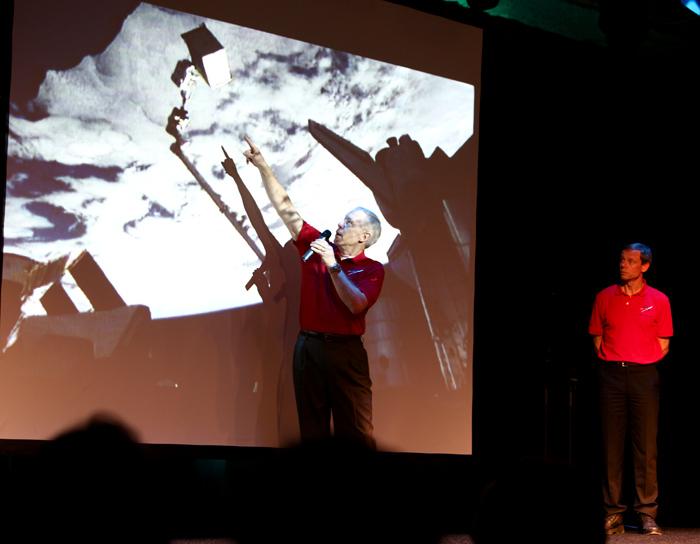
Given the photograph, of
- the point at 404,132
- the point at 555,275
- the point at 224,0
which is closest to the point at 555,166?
the point at 555,275

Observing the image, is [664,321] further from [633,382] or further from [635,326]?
[633,382]

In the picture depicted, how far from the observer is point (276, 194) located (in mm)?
4016

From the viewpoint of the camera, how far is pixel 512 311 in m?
5.27

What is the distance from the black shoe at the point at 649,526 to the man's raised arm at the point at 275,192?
239cm

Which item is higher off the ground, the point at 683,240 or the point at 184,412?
the point at 683,240

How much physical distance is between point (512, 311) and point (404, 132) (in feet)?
4.82

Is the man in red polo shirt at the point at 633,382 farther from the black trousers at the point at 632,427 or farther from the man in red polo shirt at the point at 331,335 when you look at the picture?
the man in red polo shirt at the point at 331,335

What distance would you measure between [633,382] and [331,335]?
5.88ft

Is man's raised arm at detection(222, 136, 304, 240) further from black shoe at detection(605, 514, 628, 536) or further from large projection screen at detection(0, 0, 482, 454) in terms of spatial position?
black shoe at detection(605, 514, 628, 536)

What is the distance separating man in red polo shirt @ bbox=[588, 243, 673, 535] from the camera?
4.54 m

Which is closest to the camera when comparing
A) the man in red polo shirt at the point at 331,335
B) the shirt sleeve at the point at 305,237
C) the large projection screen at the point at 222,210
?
the large projection screen at the point at 222,210

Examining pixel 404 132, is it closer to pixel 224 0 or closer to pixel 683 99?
pixel 224 0

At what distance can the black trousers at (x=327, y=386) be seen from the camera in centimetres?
380

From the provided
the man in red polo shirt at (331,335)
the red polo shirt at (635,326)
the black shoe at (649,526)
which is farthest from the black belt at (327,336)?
the black shoe at (649,526)
